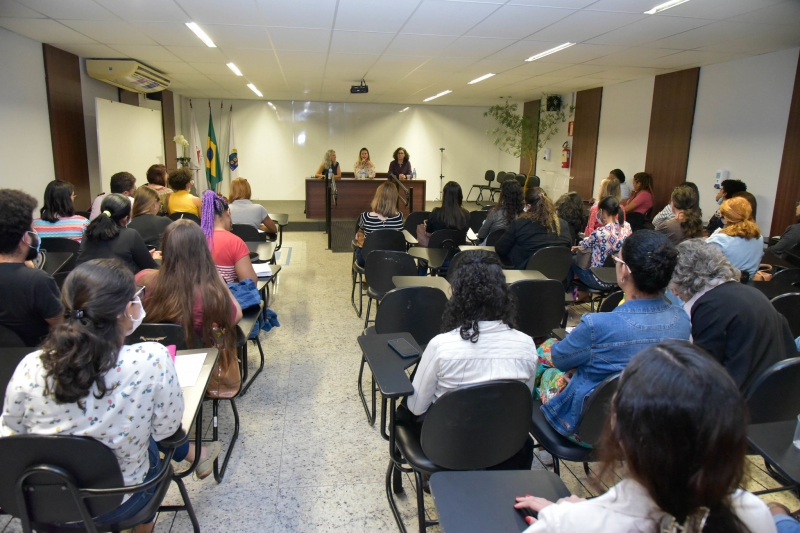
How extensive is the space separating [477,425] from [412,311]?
4.16 ft

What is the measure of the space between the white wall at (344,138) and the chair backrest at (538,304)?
1064 centimetres

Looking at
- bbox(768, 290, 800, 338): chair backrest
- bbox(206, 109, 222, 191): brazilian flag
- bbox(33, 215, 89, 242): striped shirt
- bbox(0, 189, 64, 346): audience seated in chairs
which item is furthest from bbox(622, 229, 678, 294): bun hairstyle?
bbox(206, 109, 222, 191): brazilian flag

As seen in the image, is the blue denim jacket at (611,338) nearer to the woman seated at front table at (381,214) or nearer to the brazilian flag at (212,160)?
the woman seated at front table at (381,214)

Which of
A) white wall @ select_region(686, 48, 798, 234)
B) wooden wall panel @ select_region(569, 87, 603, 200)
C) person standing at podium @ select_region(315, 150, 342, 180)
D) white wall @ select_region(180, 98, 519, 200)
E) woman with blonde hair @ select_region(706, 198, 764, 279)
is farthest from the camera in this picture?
white wall @ select_region(180, 98, 519, 200)

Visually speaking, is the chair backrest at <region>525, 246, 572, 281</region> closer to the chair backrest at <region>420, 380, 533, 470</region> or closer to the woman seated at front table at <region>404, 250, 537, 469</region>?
the woman seated at front table at <region>404, 250, 537, 469</region>

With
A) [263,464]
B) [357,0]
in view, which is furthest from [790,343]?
[357,0]

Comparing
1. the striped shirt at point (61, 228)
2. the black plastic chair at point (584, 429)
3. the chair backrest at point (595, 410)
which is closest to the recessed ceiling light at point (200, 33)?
the striped shirt at point (61, 228)

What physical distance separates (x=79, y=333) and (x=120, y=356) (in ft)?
0.45

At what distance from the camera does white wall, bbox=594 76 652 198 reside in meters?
8.09

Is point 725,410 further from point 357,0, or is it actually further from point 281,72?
point 281,72

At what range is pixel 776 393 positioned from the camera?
6.07ft

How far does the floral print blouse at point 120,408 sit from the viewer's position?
1.33m

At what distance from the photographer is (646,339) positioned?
175 centimetres

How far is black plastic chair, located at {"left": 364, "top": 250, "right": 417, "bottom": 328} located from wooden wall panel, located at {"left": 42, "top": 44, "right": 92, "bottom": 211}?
189 inches
